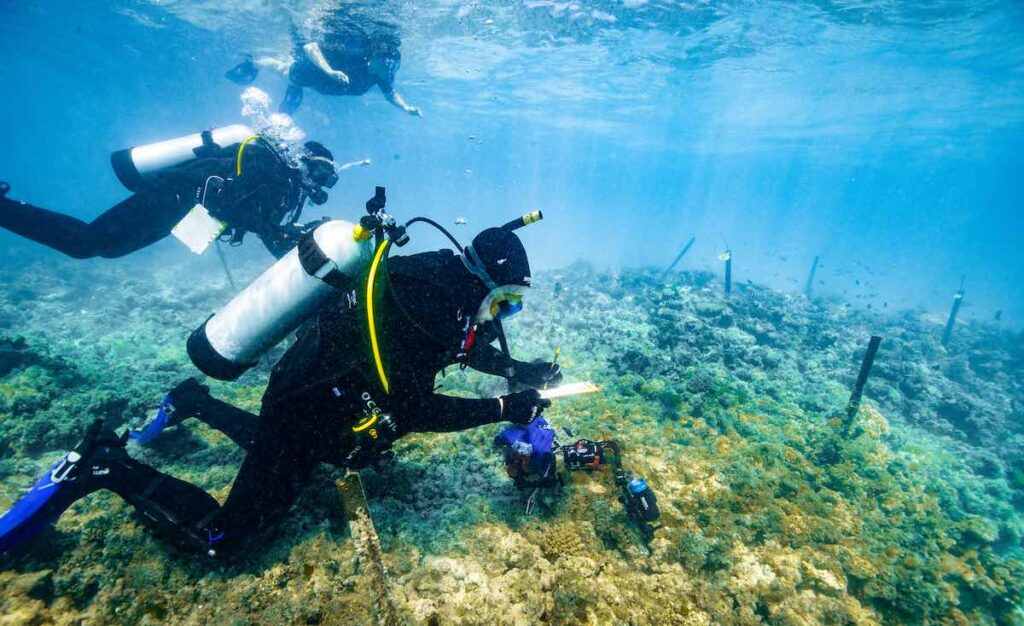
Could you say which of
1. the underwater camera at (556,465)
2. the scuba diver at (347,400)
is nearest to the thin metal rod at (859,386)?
the underwater camera at (556,465)

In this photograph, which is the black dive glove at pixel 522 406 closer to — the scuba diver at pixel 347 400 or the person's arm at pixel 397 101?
the scuba diver at pixel 347 400

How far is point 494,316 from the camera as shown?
3561 mm

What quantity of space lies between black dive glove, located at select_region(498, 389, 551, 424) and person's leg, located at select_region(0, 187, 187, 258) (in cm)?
619

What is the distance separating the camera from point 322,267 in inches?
137

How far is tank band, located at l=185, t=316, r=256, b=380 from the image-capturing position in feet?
13.4

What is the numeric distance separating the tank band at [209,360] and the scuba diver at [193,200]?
216 cm

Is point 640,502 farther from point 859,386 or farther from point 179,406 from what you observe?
point 859,386

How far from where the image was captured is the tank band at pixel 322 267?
3473 millimetres

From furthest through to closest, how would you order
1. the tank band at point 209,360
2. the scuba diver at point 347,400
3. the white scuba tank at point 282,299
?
1. the tank band at point 209,360
2. the white scuba tank at point 282,299
3. the scuba diver at point 347,400

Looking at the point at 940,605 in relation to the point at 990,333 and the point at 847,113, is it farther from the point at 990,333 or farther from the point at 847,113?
the point at 847,113

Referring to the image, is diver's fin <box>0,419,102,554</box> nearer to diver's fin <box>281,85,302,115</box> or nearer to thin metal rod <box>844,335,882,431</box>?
thin metal rod <box>844,335,882,431</box>

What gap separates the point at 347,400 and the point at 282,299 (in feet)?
4.60

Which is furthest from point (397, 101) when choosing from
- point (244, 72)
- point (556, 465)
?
point (556, 465)

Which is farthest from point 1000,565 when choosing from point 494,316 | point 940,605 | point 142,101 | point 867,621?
point 142,101
